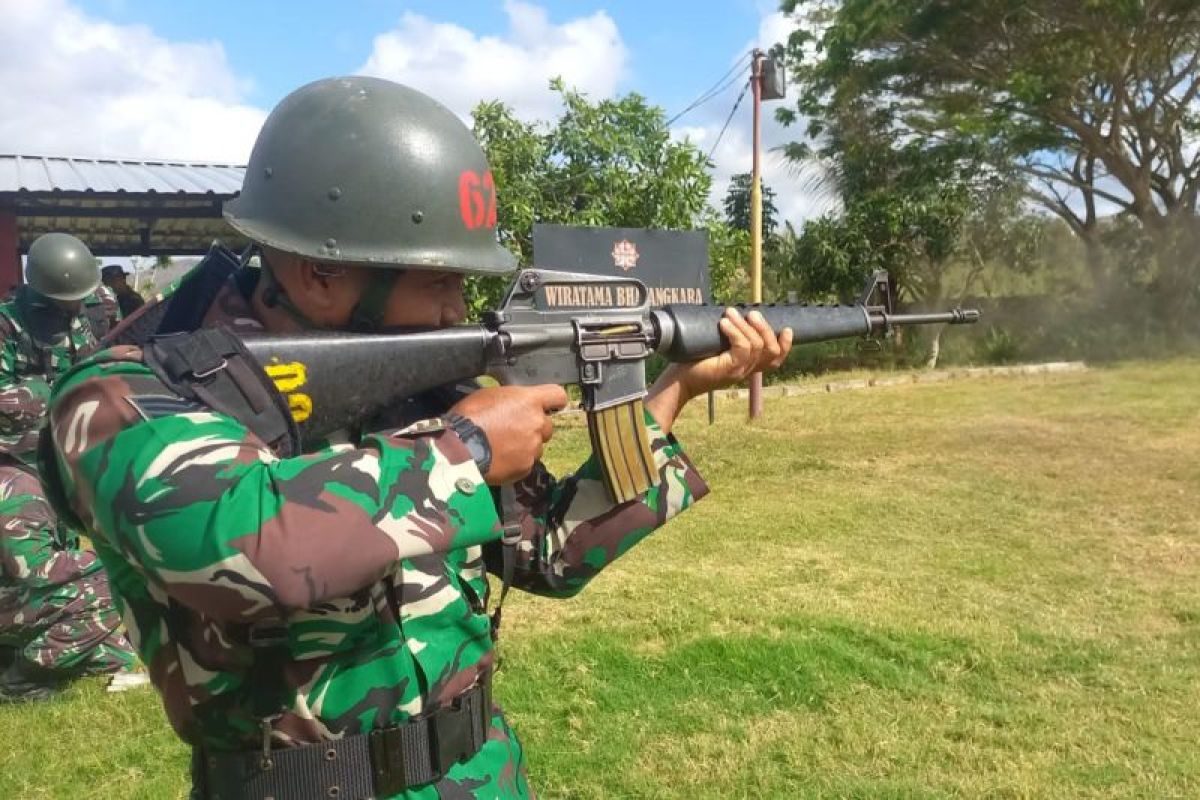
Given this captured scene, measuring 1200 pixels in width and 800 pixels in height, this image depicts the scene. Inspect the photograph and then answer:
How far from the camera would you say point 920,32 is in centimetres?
2012

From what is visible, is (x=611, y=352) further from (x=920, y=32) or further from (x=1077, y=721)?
(x=920, y=32)

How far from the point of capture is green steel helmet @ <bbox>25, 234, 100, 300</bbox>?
193 inches

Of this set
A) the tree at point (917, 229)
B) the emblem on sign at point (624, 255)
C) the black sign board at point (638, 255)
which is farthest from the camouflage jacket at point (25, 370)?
the tree at point (917, 229)

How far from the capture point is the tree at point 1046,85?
18.8m

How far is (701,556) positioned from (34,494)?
363 cm

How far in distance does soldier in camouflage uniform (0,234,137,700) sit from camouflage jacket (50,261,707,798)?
133 inches

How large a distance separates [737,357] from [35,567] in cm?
371

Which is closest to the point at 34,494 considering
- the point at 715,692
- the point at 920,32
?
the point at 715,692

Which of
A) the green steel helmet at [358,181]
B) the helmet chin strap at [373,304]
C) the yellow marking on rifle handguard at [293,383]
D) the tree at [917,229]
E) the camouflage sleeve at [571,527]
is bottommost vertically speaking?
the camouflage sleeve at [571,527]

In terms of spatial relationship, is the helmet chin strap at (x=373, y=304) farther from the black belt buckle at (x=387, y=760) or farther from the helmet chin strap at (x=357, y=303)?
the black belt buckle at (x=387, y=760)

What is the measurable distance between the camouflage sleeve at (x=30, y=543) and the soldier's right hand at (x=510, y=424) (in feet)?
12.6

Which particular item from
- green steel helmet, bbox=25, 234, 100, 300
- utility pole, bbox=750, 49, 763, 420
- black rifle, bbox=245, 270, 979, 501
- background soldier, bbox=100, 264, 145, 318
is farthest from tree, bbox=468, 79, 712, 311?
black rifle, bbox=245, 270, 979, 501

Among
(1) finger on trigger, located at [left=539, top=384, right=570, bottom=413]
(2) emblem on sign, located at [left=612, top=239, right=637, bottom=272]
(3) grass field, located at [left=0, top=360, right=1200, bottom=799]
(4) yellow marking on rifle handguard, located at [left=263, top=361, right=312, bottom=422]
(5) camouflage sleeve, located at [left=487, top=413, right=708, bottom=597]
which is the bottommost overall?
(3) grass field, located at [left=0, top=360, right=1200, bottom=799]

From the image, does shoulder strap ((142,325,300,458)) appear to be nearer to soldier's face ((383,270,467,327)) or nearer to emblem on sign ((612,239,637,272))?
soldier's face ((383,270,467,327))
